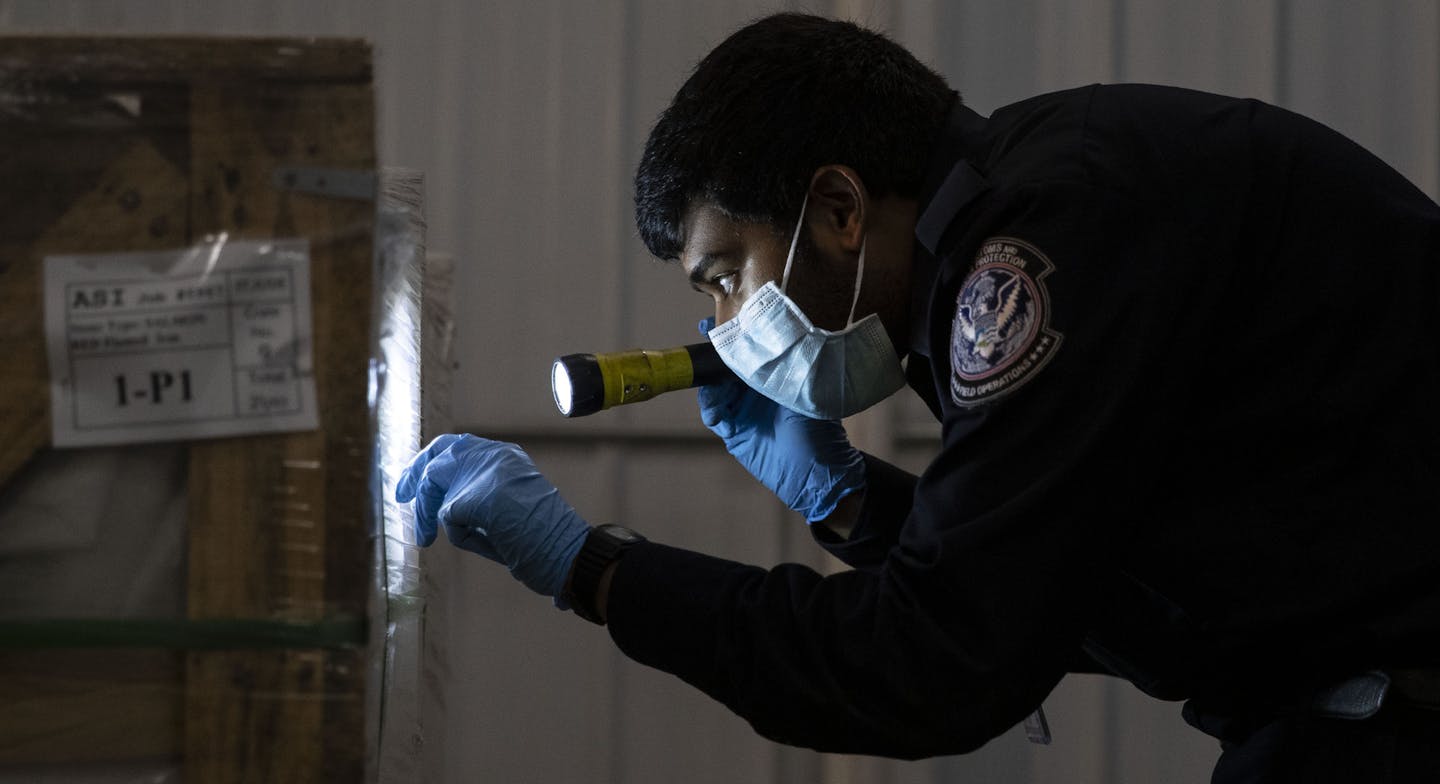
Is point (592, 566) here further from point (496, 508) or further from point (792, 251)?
point (792, 251)

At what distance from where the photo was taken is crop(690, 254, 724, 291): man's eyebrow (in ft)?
4.52

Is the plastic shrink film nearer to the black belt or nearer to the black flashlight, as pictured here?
the black flashlight

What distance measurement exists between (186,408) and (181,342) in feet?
0.14

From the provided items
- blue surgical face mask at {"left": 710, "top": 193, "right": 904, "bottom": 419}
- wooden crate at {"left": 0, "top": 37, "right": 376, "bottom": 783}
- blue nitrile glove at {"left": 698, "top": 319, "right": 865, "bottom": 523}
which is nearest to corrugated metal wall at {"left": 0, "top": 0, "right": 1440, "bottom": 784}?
blue nitrile glove at {"left": 698, "top": 319, "right": 865, "bottom": 523}

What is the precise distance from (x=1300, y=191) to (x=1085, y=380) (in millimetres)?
290

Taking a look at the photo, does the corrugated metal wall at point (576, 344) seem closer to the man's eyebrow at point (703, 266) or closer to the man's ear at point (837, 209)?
the man's eyebrow at point (703, 266)

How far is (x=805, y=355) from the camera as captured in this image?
138cm

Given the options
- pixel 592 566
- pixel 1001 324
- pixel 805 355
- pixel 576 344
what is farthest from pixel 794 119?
pixel 576 344

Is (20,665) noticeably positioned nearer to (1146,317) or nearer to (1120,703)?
(1146,317)

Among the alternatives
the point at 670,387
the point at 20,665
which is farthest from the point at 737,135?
the point at 20,665

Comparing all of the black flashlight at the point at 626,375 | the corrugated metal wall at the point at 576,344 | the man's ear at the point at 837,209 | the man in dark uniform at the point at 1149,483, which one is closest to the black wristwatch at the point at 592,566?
the man in dark uniform at the point at 1149,483

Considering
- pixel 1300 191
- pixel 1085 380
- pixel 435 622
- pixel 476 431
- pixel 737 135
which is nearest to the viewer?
A: pixel 1085 380

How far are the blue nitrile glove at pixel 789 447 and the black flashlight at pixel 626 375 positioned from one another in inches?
2.9

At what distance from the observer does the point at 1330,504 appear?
1.05 meters
